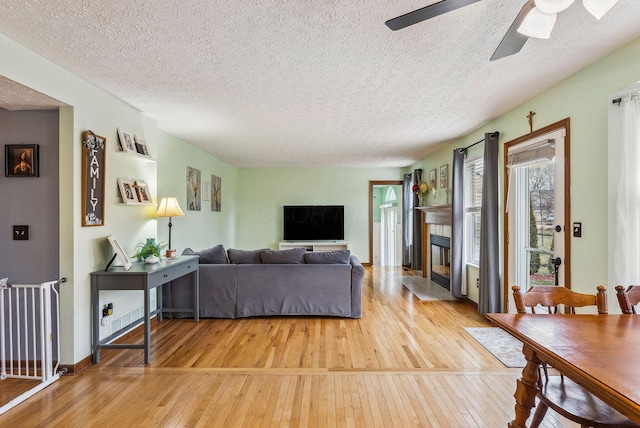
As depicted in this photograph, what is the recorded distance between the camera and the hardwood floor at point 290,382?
211 cm

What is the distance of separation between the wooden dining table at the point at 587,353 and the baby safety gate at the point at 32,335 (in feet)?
9.94

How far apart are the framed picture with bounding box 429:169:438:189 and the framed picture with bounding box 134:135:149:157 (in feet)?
15.8

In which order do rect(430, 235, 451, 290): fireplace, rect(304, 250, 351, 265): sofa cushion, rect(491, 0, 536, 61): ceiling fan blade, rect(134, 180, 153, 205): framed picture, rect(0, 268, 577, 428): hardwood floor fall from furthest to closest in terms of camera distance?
rect(430, 235, 451, 290): fireplace, rect(304, 250, 351, 265): sofa cushion, rect(134, 180, 153, 205): framed picture, rect(0, 268, 577, 428): hardwood floor, rect(491, 0, 536, 61): ceiling fan blade

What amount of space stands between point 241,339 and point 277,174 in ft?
17.4

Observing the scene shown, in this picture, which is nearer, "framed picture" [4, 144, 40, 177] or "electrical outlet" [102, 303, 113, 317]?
"framed picture" [4, 144, 40, 177]

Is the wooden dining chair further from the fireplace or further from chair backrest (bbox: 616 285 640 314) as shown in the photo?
the fireplace

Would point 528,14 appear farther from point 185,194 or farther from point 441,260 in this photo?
point 441,260

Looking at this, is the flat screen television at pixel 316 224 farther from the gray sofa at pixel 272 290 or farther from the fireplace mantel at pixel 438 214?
the gray sofa at pixel 272 290

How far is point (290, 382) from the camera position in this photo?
2541 millimetres

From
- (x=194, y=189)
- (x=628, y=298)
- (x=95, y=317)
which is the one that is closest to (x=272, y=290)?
(x=95, y=317)

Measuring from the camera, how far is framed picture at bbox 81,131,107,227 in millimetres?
2814

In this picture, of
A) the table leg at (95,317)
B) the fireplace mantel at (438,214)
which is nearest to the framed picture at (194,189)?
the table leg at (95,317)

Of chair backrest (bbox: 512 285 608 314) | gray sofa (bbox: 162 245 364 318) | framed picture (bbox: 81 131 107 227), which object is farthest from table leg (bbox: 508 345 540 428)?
framed picture (bbox: 81 131 107 227)

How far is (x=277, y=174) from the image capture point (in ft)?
27.0
